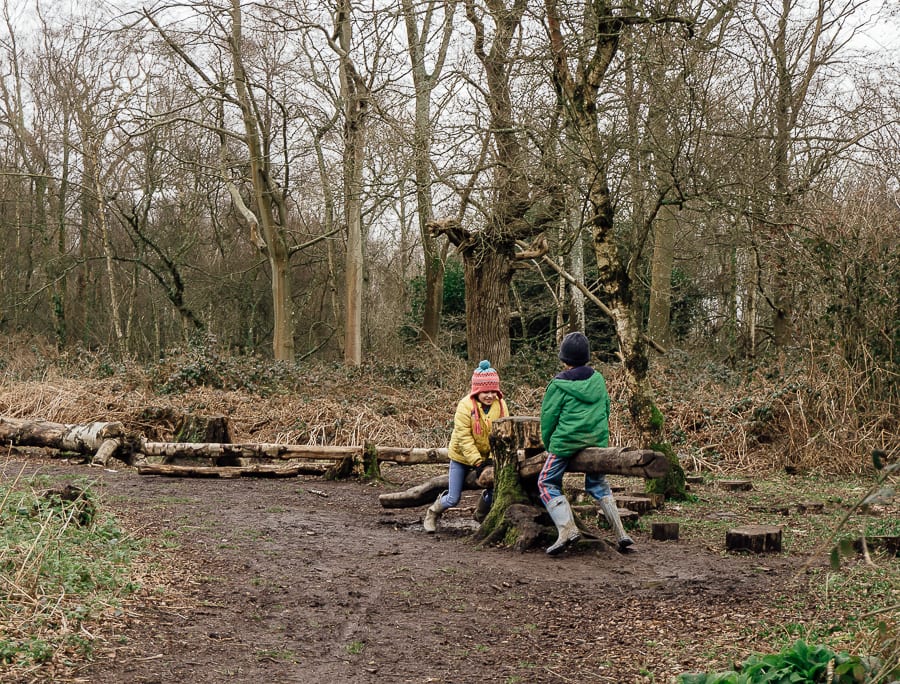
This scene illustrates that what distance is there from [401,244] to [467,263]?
13.9 meters

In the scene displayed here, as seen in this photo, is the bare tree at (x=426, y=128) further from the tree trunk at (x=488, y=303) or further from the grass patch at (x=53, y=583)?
the grass patch at (x=53, y=583)

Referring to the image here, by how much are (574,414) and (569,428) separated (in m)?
0.13

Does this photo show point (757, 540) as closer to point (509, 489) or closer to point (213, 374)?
point (509, 489)

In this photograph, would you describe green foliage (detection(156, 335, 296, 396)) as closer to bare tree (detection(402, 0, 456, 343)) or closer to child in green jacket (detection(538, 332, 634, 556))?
bare tree (detection(402, 0, 456, 343))

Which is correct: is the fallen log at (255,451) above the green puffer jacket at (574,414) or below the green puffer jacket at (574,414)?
below

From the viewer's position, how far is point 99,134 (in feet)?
66.0

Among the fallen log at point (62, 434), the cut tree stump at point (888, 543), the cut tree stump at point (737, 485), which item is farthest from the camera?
the fallen log at point (62, 434)

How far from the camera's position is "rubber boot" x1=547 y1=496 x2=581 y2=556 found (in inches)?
309

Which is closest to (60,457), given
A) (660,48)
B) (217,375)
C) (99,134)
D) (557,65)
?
(217,375)

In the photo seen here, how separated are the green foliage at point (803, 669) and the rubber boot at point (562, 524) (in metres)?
3.88

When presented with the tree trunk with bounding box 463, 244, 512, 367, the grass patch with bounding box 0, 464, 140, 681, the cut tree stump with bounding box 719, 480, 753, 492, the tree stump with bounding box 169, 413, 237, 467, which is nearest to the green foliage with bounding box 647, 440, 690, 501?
the cut tree stump with bounding box 719, 480, 753, 492

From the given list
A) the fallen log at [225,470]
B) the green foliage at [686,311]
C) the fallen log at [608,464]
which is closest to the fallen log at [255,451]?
the fallen log at [225,470]

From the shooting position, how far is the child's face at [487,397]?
360 inches

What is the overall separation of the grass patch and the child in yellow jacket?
320cm
